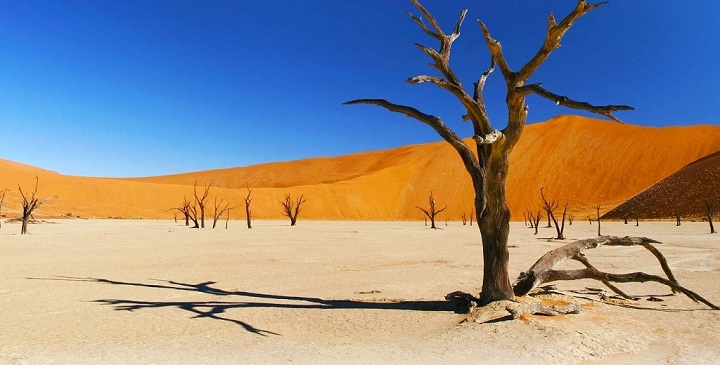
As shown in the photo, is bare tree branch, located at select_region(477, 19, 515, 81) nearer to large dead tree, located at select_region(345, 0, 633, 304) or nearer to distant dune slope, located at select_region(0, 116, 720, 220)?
large dead tree, located at select_region(345, 0, 633, 304)

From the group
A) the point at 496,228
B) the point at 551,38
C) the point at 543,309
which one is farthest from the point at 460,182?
the point at 551,38

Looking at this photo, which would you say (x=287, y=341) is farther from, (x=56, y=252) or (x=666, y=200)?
(x=666, y=200)

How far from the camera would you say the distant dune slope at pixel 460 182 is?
65.6 meters

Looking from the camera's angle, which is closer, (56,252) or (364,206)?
(56,252)

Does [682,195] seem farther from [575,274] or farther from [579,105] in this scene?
[579,105]

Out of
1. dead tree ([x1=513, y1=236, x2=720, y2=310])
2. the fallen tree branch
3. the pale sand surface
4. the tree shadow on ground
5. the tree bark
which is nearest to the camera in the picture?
the pale sand surface

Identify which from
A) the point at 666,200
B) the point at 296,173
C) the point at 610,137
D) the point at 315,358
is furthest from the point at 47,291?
the point at 296,173

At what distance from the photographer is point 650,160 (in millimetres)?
73500

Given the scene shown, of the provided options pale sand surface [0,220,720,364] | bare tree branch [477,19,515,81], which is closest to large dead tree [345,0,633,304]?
bare tree branch [477,19,515,81]

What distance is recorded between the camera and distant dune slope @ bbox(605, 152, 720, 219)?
4681cm

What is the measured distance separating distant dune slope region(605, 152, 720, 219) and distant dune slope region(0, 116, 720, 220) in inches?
357

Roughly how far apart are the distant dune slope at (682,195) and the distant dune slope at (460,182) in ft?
29.8

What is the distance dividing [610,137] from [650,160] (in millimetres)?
10777

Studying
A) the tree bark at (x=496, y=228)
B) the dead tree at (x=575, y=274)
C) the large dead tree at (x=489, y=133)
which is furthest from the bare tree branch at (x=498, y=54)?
the dead tree at (x=575, y=274)
